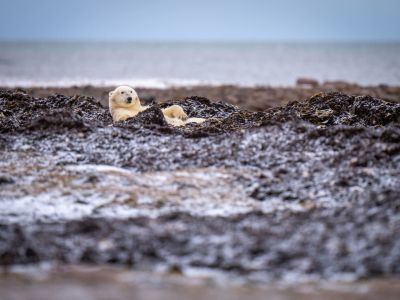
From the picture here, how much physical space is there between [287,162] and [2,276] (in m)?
3.62

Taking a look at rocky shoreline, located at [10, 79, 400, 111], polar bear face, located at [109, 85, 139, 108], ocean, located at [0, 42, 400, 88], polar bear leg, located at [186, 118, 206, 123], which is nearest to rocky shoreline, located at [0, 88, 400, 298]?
polar bear leg, located at [186, 118, 206, 123]

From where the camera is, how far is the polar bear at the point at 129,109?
9.79m

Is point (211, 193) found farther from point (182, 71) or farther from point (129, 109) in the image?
point (182, 71)

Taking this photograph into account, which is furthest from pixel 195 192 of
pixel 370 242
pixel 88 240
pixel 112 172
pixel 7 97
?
pixel 7 97

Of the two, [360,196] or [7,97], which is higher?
[7,97]

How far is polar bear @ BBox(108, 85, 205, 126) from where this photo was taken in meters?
9.79

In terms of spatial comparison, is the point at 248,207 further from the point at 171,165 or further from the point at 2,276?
the point at 2,276

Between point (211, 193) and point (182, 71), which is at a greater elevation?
point (182, 71)

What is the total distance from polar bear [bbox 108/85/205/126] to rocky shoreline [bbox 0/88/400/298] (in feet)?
1.97

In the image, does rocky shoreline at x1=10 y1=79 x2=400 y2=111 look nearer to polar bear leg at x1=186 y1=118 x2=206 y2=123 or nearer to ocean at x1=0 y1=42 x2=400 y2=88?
ocean at x1=0 y1=42 x2=400 y2=88

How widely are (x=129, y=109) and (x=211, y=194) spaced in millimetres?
4104

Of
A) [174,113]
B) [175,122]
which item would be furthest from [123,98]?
[175,122]

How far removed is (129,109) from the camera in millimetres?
10227

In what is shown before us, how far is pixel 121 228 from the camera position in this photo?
5.41m
